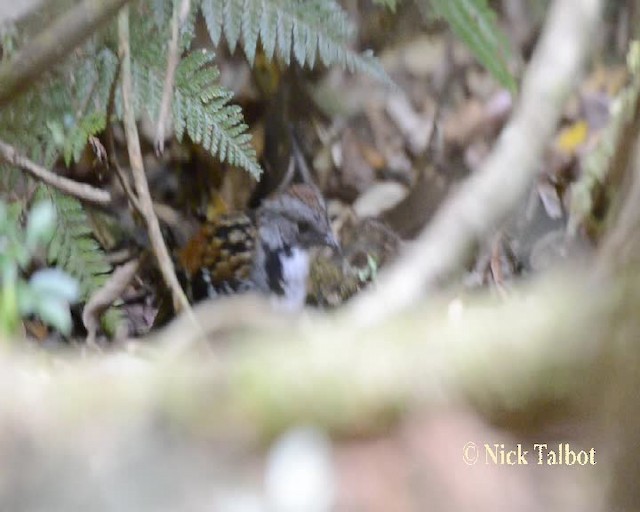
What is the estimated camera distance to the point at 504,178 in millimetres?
1039

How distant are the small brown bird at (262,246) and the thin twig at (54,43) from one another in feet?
1.90

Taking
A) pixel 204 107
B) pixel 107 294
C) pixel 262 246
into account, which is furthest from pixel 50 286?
pixel 262 246

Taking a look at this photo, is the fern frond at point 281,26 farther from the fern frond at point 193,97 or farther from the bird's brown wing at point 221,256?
the bird's brown wing at point 221,256

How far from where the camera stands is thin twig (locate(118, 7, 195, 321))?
118 centimetres

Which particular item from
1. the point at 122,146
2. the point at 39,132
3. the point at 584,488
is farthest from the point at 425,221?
the point at 584,488

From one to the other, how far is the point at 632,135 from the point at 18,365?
0.94m

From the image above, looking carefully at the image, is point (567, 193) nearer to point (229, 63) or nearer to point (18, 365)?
point (229, 63)

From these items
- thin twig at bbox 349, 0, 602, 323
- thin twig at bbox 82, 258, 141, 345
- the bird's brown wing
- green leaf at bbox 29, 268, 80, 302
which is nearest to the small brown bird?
the bird's brown wing

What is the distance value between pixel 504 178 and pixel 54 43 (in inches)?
25.9

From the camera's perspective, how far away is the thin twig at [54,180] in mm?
1158

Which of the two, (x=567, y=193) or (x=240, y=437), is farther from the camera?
(x=567, y=193)

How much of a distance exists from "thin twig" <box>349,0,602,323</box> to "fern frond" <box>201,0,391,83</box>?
0.39 meters

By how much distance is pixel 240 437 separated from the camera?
0.54 meters

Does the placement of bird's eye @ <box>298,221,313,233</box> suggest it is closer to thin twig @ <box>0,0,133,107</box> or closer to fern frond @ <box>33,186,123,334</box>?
fern frond @ <box>33,186,123,334</box>
